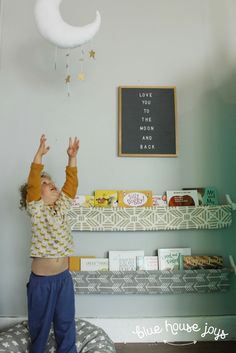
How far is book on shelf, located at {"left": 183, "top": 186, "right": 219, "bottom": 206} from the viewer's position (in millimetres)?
1823

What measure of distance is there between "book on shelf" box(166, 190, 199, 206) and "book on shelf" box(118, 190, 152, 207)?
122mm

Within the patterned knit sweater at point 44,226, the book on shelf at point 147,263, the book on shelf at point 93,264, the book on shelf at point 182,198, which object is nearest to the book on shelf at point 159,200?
the book on shelf at point 182,198

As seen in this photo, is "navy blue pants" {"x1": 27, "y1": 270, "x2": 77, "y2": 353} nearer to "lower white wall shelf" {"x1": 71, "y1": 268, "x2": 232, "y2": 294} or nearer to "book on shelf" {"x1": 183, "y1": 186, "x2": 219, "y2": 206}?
"lower white wall shelf" {"x1": 71, "y1": 268, "x2": 232, "y2": 294}

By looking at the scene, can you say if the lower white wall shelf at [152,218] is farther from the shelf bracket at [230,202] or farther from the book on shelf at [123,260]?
the book on shelf at [123,260]

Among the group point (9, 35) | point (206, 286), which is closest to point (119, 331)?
point (206, 286)

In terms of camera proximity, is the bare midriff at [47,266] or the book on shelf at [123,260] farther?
the book on shelf at [123,260]

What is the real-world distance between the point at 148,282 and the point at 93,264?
331 millimetres

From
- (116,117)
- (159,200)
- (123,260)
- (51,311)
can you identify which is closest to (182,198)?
(159,200)

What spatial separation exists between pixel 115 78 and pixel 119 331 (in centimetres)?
153

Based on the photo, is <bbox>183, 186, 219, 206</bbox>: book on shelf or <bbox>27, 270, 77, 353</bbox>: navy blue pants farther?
<bbox>183, 186, 219, 206</bbox>: book on shelf

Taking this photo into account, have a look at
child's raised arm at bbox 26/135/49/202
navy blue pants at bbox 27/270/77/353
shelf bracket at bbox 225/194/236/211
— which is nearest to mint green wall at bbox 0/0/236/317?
shelf bracket at bbox 225/194/236/211

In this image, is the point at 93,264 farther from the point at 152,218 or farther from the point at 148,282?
the point at 152,218

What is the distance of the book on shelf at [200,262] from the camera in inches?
69.6

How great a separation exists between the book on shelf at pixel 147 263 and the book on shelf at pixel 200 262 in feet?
0.54
